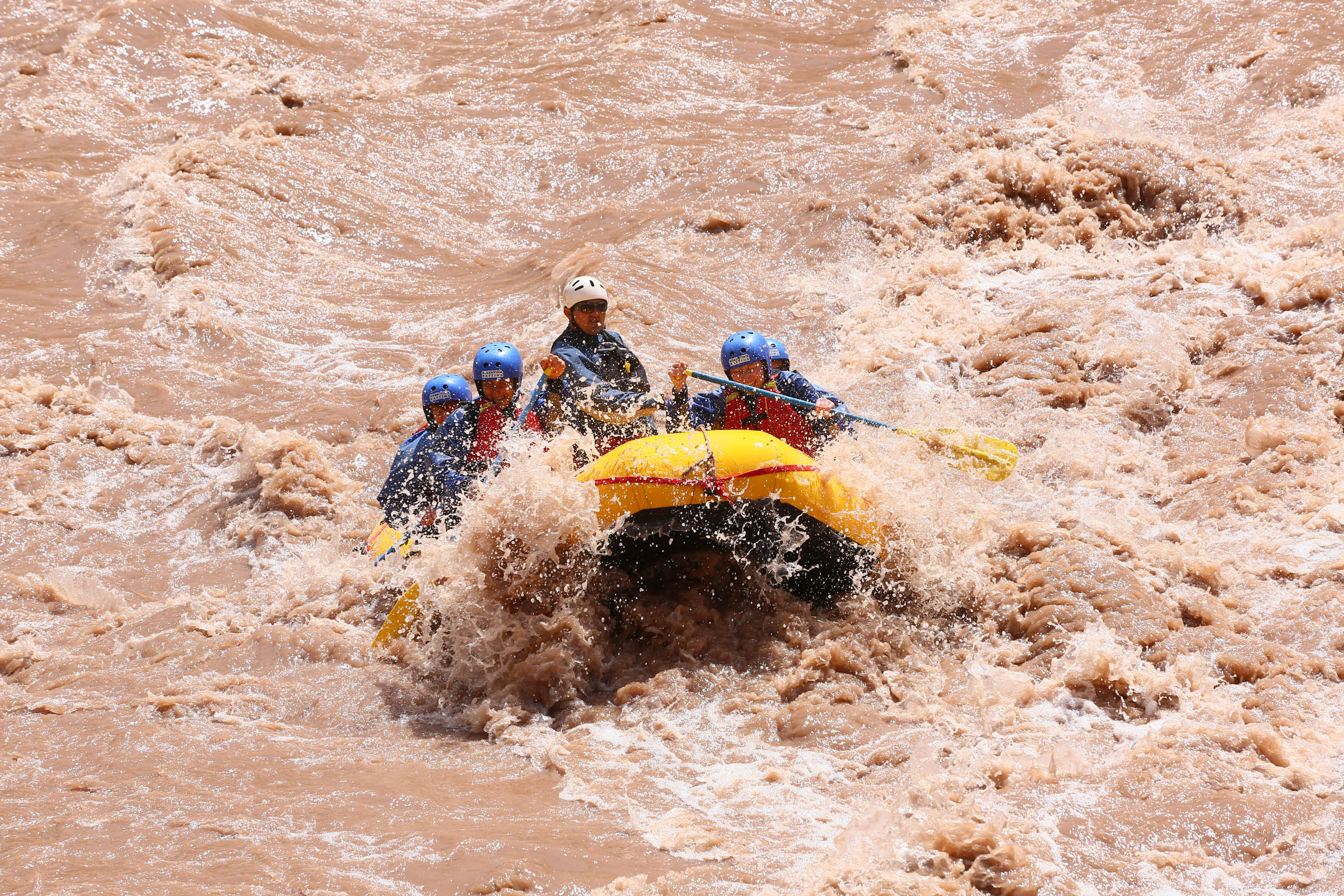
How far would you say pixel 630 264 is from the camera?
930 centimetres

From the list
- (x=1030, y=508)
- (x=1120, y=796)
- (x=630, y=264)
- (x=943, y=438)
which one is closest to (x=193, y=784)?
(x=1120, y=796)

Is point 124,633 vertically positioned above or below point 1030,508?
below

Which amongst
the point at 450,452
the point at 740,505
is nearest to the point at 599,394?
the point at 450,452

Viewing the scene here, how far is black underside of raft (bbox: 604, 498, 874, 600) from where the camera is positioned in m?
4.86

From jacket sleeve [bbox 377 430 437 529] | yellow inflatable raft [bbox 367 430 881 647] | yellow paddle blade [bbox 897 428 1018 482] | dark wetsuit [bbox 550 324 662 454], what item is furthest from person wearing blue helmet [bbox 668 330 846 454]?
jacket sleeve [bbox 377 430 437 529]

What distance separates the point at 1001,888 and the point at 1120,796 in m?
0.65

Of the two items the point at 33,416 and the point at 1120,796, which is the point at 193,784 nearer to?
the point at 1120,796

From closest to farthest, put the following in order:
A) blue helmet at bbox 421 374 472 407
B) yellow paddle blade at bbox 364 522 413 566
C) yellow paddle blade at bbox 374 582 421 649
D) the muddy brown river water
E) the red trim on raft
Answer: the muddy brown river water → the red trim on raft → yellow paddle blade at bbox 374 582 421 649 → yellow paddle blade at bbox 364 522 413 566 → blue helmet at bbox 421 374 472 407

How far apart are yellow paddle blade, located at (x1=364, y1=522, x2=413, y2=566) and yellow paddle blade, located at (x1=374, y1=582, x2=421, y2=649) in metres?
0.47

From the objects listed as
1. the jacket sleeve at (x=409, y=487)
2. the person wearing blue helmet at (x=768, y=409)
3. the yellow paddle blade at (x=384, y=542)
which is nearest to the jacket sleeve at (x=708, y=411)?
the person wearing blue helmet at (x=768, y=409)

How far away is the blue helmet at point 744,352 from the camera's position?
563 centimetres

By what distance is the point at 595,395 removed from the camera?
18.4ft

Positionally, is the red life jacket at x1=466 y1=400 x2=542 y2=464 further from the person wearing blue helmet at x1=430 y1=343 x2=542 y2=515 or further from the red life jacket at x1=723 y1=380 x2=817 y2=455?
the red life jacket at x1=723 y1=380 x2=817 y2=455

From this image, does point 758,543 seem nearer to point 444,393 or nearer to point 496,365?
point 496,365
